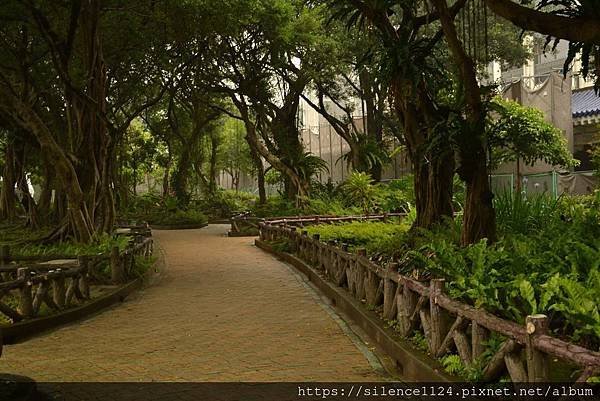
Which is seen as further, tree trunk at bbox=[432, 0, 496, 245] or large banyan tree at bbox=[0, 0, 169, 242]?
large banyan tree at bbox=[0, 0, 169, 242]

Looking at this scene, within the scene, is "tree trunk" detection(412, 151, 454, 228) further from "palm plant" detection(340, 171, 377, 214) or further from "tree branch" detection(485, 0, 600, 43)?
"palm plant" detection(340, 171, 377, 214)

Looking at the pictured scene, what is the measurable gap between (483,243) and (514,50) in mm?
19905

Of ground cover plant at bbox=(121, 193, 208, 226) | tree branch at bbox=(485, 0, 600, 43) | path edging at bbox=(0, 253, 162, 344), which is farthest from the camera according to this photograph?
ground cover plant at bbox=(121, 193, 208, 226)

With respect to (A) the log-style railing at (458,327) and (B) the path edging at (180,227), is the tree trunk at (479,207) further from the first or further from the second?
(B) the path edging at (180,227)

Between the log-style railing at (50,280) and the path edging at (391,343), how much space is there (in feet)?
13.2

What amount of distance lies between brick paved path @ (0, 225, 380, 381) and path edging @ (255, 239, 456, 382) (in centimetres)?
29

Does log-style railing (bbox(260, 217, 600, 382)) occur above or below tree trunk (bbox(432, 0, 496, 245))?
below

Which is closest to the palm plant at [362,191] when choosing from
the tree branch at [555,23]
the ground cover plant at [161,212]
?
the ground cover plant at [161,212]

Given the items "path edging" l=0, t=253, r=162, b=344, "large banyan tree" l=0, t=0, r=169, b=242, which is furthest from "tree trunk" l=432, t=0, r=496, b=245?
"large banyan tree" l=0, t=0, r=169, b=242

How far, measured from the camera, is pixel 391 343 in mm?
6359

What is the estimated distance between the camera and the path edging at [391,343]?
5.24 metres

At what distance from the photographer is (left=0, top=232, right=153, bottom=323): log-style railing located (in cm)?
816

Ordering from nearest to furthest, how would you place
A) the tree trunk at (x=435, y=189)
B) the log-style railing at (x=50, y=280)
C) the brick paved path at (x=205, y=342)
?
the brick paved path at (x=205, y=342) → the log-style railing at (x=50, y=280) → the tree trunk at (x=435, y=189)

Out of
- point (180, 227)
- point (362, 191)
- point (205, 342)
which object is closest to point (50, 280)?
point (205, 342)
